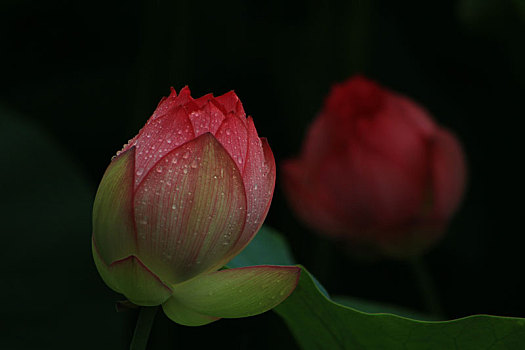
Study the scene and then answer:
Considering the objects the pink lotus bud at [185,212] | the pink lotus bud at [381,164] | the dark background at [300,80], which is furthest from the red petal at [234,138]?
the dark background at [300,80]

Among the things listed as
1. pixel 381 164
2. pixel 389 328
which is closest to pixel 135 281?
pixel 389 328

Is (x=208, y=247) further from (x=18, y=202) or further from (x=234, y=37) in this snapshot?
(x=234, y=37)

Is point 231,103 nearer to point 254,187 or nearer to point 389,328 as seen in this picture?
point 254,187

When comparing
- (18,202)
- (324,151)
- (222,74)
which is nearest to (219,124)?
(324,151)

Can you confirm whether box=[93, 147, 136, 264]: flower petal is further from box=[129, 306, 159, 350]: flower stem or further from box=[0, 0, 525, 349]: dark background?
box=[0, 0, 525, 349]: dark background

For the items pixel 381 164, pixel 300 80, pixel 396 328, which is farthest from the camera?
pixel 300 80
